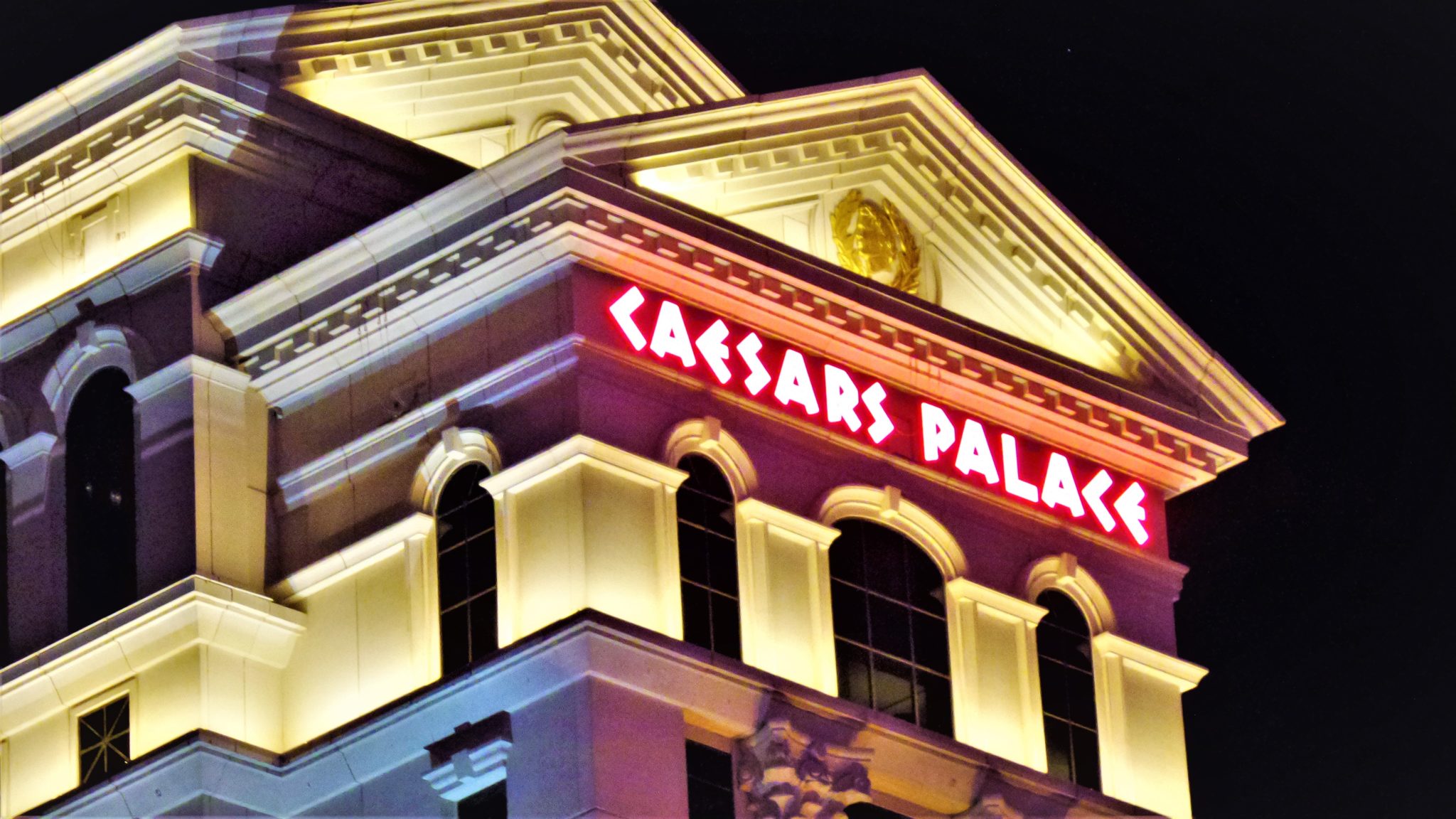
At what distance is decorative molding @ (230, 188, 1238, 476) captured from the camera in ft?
198

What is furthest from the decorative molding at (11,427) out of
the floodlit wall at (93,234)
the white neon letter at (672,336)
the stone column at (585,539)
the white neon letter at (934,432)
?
the white neon letter at (934,432)

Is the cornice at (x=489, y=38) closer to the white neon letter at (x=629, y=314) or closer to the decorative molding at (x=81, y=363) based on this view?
the decorative molding at (x=81, y=363)

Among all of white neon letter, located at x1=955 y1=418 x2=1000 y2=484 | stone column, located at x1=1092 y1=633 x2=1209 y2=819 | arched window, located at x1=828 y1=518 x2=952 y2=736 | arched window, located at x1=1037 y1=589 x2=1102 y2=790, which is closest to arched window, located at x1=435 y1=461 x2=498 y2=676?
arched window, located at x1=828 y1=518 x2=952 y2=736

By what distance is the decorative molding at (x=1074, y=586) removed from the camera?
63.7 m

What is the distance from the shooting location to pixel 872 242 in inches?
2534

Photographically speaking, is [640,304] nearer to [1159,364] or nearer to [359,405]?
[359,405]

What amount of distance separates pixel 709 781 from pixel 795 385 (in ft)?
18.6

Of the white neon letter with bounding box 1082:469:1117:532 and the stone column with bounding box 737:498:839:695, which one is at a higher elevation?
the white neon letter with bounding box 1082:469:1117:532

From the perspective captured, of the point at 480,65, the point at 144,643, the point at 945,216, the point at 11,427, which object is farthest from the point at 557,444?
the point at 480,65

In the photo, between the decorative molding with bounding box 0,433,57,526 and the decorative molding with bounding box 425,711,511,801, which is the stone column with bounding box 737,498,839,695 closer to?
the decorative molding with bounding box 425,711,511,801

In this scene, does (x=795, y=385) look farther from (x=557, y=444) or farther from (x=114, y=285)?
(x=114, y=285)

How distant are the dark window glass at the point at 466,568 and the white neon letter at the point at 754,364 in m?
3.52

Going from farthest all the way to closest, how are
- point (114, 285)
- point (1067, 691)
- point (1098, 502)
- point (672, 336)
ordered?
1. point (1098, 502)
2. point (1067, 691)
3. point (114, 285)
4. point (672, 336)

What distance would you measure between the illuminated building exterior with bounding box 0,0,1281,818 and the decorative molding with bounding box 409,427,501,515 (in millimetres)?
60
